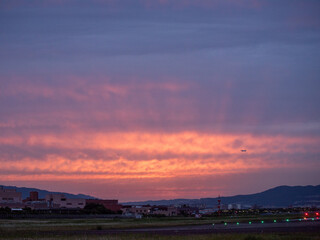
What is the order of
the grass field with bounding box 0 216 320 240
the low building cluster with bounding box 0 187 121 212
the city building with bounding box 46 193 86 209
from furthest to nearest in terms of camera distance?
the city building with bounding box 46 193 86 209 → the low building cluster with bounding box 0 187 121 212 → the grass field with bounding box 0 216 320 240

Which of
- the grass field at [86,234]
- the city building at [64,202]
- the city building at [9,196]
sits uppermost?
the city building at [9,196]

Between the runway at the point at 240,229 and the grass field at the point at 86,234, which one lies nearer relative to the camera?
the grass field at the point at 86,234

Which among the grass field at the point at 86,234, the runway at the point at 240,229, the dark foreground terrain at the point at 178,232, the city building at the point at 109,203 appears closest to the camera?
the grass field at the point at 86,234

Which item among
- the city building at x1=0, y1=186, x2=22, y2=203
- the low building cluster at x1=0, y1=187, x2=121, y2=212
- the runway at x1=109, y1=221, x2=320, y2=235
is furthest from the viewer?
the low building cluster at x1=0, y1=187, x2=121, y2=212

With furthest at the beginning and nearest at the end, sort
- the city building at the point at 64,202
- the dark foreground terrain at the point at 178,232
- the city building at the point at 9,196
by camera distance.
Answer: the city building at the point at 64,202, the city building at the point at 9,196, the dark foreground terrain at the point at 178,232

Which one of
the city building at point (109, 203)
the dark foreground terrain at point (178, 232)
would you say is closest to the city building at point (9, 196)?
the city building at point (109, 203)

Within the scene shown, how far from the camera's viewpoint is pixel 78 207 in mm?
174750

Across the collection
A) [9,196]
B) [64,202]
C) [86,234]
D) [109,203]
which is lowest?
[86,234]

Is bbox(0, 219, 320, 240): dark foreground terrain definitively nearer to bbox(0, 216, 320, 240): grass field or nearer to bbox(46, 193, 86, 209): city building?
bbox(0, 216, 320, 240): grass field

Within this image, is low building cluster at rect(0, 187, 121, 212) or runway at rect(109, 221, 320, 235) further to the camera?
low building cluster at rect(0, 187, 121, 212)

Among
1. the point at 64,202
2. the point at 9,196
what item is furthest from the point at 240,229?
the point at 64,202

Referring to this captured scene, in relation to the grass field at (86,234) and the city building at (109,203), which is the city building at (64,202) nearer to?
the city building at (109,203)

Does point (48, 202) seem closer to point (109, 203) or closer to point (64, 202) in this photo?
point (64, 202)

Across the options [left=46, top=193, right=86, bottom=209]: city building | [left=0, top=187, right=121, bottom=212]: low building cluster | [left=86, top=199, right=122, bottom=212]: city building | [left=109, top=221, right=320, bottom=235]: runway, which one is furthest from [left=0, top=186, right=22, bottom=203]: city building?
[left=109, top=221, right=320, bottom=235]: runway
